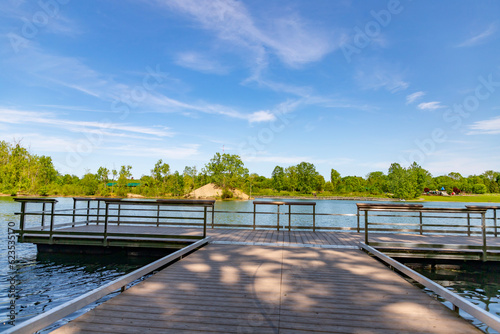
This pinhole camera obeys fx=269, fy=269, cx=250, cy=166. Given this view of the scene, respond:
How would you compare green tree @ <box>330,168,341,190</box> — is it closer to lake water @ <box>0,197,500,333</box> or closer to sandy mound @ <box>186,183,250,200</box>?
sandy mound @ <box>186,183,250,200</box>

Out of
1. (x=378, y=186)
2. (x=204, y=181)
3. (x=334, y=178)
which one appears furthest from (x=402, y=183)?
(x=204, y=181)

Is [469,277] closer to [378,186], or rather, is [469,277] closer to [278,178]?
[378,186]

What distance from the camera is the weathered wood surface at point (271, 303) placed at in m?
2.60

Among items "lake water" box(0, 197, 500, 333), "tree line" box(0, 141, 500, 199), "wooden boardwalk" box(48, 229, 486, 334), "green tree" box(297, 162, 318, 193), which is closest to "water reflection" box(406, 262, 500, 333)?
"lake water" box(0, 197, 500, 333)

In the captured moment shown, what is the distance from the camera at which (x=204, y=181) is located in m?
73.2

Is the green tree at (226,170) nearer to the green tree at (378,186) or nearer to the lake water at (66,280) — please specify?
the green tree at (378,186)

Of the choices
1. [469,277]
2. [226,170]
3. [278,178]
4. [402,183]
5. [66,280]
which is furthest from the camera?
[278,178]

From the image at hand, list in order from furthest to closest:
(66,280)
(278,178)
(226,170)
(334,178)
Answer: (334,178) → (278,178) → (226,170) → (66,280)

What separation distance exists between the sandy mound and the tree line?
1.47m

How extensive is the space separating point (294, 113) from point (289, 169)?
68490 millimetres

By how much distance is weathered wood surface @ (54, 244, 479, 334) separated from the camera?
102 inches

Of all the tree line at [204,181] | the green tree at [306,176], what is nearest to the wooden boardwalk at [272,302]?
the tree line at [204,181]

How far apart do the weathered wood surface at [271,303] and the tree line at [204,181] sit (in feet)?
196

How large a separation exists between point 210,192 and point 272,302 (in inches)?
2546
